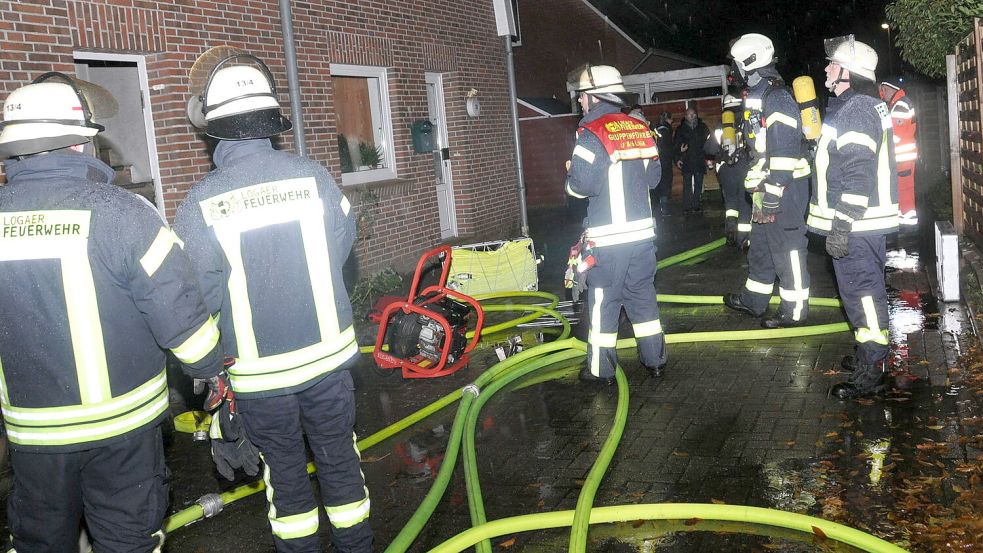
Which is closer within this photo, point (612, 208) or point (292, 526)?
point (292, 526)

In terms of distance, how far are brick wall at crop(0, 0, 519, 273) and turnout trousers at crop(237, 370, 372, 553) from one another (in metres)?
4.37

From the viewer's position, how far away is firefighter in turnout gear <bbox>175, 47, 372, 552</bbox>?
3381 millimetres

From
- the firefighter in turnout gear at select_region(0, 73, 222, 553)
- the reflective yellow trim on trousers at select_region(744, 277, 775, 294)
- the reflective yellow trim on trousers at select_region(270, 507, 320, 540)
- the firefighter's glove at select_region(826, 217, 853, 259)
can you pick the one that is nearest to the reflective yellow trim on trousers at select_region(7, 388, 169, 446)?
the firefighter in turnout gear at select_region(0, 73, 222, 553)

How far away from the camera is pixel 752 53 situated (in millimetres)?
6727

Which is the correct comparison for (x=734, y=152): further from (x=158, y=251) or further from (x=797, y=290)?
(x=158, y=251)

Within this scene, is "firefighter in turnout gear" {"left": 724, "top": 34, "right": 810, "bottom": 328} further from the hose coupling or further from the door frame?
the door frame

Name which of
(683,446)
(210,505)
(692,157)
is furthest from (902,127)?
(692,157)

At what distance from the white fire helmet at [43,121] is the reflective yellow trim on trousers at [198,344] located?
0.78m

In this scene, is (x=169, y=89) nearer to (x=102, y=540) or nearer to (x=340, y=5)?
(x=340, y=5)

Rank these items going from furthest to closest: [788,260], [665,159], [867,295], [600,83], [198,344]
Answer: [665,159], [788,260], [600,83], [867,295], [198,344]

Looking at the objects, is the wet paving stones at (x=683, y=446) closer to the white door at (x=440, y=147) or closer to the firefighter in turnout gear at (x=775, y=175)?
the firefighter in turnout gear at (x=775, y=175)

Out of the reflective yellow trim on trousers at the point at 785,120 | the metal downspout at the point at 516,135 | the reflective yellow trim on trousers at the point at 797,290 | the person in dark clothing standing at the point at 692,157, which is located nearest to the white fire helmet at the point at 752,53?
the reflective yellow trim on trousers at the point at 785,120

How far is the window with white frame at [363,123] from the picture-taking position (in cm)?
1051

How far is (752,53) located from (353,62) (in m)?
5.08
